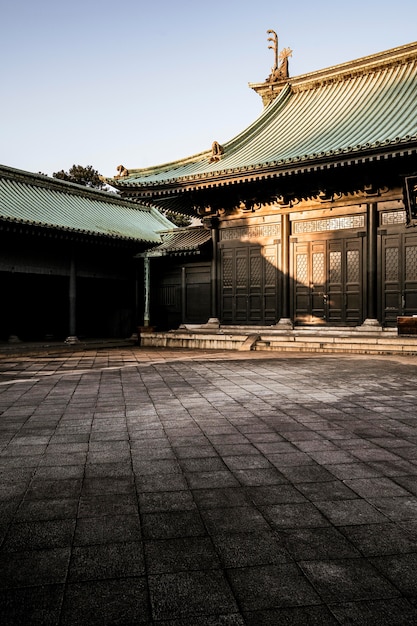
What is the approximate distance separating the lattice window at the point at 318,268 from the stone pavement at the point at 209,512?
927 centimetres

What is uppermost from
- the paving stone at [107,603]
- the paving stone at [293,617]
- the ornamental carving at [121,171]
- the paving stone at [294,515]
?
the ornamental carving at [121,171]

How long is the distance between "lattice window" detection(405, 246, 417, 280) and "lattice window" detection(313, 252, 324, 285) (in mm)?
2618

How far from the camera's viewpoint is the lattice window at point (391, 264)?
46.1 feet

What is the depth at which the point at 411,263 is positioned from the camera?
1378 centimetres

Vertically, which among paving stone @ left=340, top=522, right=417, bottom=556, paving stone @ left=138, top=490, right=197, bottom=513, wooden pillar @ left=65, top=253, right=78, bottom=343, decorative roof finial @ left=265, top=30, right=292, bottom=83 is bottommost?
paving stone @ left=340, top=522, right=417, bottom=556

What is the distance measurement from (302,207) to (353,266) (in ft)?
8.69

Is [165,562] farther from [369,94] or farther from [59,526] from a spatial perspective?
[369,94]

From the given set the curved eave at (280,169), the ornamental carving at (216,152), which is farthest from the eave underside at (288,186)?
the ornamental carving at (216,152)

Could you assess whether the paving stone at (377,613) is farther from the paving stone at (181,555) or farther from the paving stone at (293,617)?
the paving stone at (181,555)

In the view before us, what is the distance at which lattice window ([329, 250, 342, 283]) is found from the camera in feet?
49.5

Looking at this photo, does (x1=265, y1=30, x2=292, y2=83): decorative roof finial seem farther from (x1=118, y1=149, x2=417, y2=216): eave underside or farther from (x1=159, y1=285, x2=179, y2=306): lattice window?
(x1=159, y1=285, x2=179, y2=306): lattice window

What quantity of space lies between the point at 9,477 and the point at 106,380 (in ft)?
17.0

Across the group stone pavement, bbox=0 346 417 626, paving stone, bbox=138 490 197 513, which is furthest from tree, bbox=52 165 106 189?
paving stone, bbox=138 490 197 513

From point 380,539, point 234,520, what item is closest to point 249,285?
point 234,520
